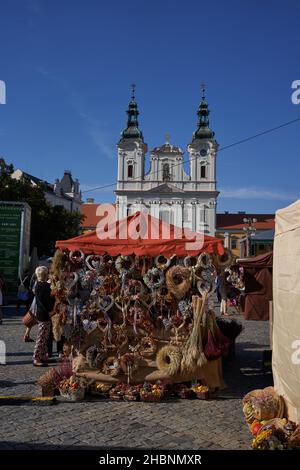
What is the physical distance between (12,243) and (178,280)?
13.2 meters

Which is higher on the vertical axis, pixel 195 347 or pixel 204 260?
pixel 204 260

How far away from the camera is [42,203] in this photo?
3538 cm

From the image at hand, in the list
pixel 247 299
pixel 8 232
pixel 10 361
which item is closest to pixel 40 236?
pixel 8 232

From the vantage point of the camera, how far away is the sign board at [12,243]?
60.1 feet

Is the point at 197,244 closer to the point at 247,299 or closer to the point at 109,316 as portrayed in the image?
the point at 109,316

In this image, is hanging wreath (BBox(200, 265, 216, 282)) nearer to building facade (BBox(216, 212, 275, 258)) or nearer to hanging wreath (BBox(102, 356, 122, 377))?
hanging wreath (BBox(102, 356, 122, 377))

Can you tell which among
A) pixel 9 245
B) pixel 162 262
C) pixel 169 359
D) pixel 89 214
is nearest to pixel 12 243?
pixel 9 245

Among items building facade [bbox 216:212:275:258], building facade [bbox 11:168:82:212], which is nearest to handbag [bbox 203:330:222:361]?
building facade [bbox 216:212:275:258]

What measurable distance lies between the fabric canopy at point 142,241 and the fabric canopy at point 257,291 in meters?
7.61

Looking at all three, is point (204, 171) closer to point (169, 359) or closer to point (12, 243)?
point (12, 243)

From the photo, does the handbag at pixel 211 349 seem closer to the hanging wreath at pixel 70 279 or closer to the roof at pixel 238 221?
the hanging wreath at pixel 70 279

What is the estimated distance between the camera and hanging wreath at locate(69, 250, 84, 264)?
6.92m

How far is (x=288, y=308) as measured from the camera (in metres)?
4.71

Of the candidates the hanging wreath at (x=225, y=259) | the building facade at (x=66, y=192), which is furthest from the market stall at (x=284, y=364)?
the building facade at (x=66, y=192)
